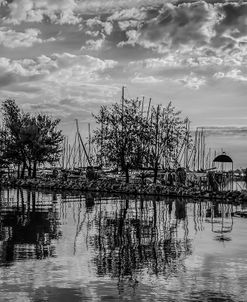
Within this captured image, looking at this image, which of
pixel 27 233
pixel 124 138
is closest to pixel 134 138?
pixel 124 138

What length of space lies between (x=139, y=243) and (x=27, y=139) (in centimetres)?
5040

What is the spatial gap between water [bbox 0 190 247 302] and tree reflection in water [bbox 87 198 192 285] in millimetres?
25

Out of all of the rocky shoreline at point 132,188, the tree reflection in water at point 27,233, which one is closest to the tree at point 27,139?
the rocky shoreline at point 132,188

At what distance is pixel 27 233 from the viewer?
20.0 meters

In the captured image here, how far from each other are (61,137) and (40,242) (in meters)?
54.5

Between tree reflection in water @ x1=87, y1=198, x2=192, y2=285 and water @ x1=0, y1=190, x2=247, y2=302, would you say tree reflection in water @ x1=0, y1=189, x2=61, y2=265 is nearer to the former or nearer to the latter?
water @ x1=0, y1=190, x2=247, y2=302

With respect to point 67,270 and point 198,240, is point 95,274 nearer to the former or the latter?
point 67,270

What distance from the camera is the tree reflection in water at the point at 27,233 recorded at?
15.5 m

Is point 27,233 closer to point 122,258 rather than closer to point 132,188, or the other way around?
point 122,258

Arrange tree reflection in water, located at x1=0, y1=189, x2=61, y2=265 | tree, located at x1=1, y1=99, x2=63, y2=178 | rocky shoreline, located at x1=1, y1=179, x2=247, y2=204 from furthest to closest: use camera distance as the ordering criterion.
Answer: tree, located at x1=1, y1=99, x2=63, y2=178
rocky shoreline, located at x1=1, y1=179, x2=247, y2=204
tree reflection in water, located at x1=0, y1=189, x2=61, y2=265

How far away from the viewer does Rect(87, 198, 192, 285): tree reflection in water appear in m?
13.6

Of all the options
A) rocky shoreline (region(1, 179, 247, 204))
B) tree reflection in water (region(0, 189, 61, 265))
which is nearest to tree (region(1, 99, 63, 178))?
rocky shoreline (region(1, 179, 247, 204))

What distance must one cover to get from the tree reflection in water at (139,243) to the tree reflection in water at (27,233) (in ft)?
5.41

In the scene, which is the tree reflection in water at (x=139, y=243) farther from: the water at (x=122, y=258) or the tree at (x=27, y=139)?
the tree at (x=27, y=139)
